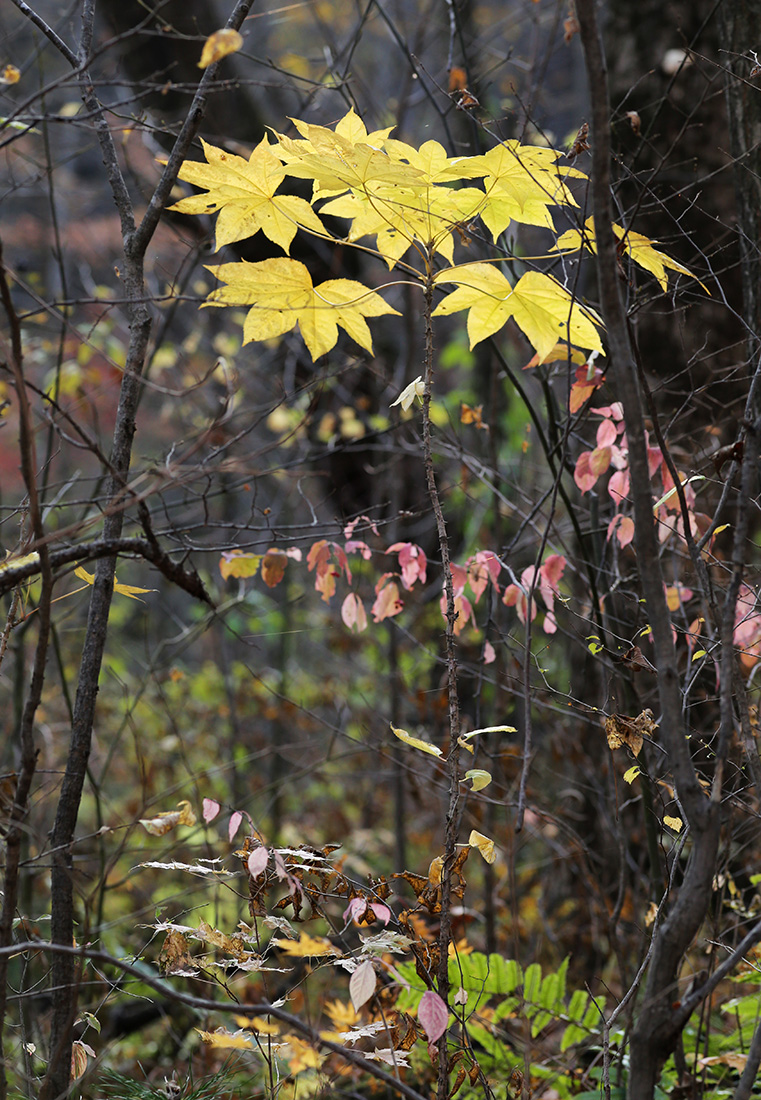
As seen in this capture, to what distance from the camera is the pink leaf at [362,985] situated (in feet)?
3.84

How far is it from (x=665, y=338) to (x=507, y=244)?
0.97 meters

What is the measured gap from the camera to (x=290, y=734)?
6137mm

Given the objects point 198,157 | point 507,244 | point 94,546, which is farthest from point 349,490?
point 94,546

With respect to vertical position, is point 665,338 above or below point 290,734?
above

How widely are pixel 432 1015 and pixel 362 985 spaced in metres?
0.11

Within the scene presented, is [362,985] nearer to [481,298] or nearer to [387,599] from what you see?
[387,599]

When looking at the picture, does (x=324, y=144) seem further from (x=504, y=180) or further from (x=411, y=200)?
(x=504, y=180)

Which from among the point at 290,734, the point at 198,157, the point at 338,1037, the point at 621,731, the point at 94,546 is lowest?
the point at 290,734

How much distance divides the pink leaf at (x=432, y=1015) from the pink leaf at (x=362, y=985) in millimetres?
79

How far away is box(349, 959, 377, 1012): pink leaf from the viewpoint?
1172 mm

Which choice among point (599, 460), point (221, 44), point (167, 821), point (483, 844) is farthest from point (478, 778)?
point (221, 44)

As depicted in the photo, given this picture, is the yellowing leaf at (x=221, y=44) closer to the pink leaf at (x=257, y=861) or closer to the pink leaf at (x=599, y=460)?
the pink leaf at (x=599, y=460)

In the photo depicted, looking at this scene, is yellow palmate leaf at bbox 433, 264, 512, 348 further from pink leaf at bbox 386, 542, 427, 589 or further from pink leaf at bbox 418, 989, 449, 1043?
pink leaf at bbox 418, 989, 449, 1043

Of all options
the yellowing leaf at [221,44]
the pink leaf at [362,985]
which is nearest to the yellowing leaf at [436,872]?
the pink leaf at [362,985]
